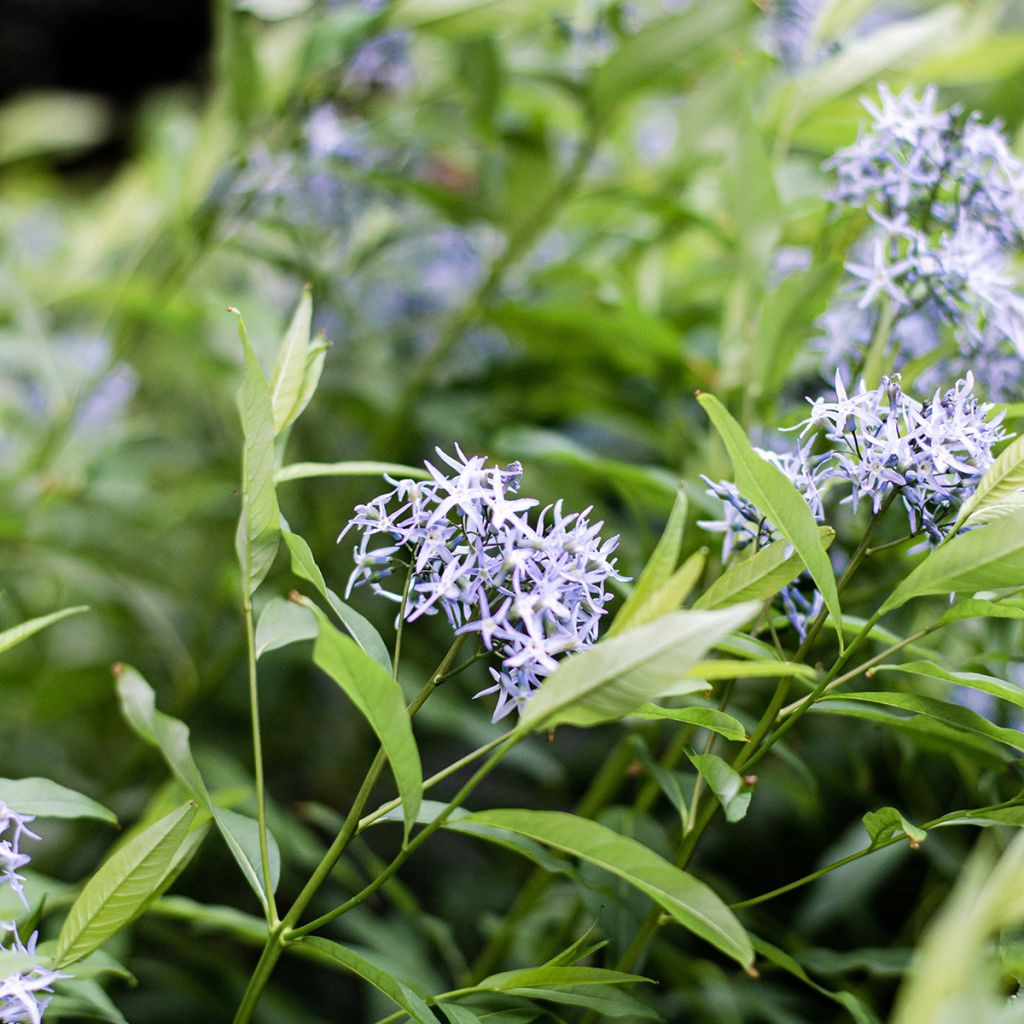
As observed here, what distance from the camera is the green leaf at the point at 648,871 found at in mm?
326

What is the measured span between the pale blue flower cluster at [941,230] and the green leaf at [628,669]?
0.98ft

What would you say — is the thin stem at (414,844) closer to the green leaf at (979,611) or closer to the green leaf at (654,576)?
the green leaf at (654,576)

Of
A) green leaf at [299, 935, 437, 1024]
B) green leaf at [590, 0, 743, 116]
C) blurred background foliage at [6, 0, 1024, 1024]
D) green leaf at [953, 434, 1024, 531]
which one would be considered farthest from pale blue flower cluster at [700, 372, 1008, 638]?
green leaf at [590, 0, 743, 116]

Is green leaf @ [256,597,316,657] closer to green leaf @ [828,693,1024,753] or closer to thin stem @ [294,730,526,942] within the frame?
thin stem @ [294,730,526,942]

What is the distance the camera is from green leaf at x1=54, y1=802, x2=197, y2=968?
1.27 feet

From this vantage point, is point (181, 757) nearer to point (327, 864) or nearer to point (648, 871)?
point (327, 864)

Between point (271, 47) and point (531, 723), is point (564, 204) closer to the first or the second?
point (271, 47)

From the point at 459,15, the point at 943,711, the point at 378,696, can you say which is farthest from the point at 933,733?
the point at 459,15

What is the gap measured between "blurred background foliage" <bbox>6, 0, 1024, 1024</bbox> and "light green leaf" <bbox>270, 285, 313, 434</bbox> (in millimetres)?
199

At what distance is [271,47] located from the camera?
3.54ft

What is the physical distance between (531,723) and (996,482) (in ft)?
0.67

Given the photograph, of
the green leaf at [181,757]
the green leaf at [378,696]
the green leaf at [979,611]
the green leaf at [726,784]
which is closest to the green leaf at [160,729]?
the green leaf at [181,757]

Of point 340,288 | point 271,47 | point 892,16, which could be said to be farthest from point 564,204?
point 892,16

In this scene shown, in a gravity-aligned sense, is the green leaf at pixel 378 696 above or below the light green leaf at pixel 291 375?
below
